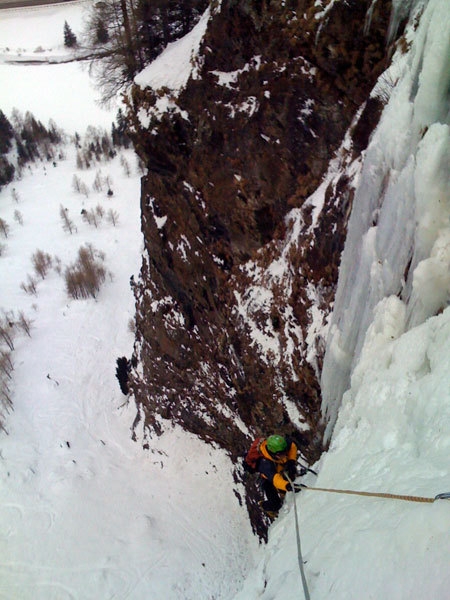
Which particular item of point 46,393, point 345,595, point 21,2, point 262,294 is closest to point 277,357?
point 262,294

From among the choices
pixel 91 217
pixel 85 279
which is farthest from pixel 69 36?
pixel 85 279

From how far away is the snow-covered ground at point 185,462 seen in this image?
2561mm

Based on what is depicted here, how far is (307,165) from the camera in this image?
23.9 ft

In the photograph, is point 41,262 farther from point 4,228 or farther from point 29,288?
point 4,228

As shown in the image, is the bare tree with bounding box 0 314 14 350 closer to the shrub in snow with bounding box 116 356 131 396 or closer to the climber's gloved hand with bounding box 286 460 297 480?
the shrub in snow with bounding box 116 356 131 396

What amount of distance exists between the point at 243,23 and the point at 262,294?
5215mm

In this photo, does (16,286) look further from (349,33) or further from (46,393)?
(349,33)

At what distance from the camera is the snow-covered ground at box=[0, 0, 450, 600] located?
8.40 ft

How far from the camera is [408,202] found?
358 centimetres

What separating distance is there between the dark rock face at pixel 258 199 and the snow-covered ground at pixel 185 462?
2253mm

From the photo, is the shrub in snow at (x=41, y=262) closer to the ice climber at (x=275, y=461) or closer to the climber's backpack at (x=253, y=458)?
the climber's backpack at (x=253, y=458)

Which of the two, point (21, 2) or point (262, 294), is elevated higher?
point (21, 2)

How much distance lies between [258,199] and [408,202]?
16.2 feet

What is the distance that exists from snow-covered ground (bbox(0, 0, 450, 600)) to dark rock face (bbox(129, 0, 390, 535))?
7.39 feet
